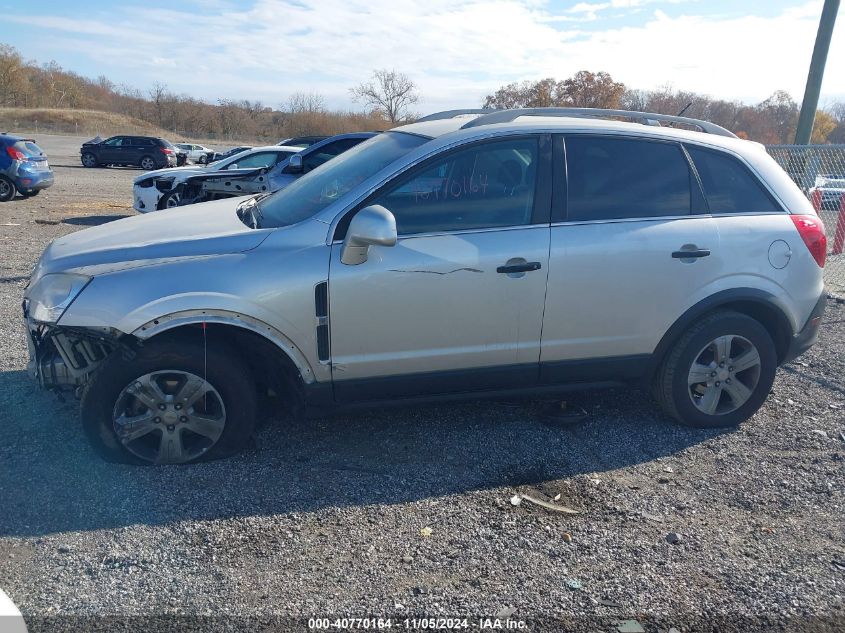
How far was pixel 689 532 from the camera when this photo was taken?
135 inches

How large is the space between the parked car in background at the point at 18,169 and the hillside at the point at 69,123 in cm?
4682

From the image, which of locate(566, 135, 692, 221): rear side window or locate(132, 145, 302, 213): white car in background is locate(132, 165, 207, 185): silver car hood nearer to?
locate(132, 145, 302, 213): white car in background

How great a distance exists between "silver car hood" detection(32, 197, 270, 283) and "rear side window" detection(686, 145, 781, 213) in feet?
8.98

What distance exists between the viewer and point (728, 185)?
14.6 feet

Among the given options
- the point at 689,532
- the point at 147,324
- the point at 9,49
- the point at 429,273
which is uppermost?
the point at 9,49

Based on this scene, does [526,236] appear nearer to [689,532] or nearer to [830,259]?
[689,532]

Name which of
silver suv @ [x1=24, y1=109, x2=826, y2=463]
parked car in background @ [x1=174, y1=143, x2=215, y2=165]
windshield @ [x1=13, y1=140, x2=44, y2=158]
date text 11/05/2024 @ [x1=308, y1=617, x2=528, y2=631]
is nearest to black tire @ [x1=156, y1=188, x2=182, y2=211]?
windshield @ [x1=13, y1=140, x2=44, y2=158]

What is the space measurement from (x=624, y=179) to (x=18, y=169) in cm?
1560

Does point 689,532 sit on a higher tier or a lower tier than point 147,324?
lower

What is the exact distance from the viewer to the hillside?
59.6m

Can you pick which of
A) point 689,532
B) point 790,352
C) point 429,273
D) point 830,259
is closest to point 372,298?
point 429,273

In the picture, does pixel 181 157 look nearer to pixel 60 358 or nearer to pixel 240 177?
pixel 240 177

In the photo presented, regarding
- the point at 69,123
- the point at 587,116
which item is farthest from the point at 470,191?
the point at 69,123

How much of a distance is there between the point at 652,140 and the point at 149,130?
70343 mm
